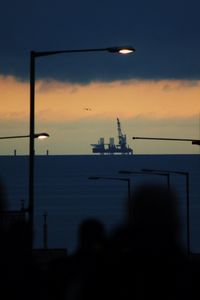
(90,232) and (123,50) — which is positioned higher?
(123,50)

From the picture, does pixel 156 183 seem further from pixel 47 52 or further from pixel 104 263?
pixel 47 52

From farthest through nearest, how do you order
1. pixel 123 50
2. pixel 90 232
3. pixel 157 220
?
pixel 123 50 → pixel 90 232 → pixel 157 220

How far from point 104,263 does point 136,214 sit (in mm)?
296

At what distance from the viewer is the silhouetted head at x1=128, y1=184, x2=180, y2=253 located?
3.52 meters

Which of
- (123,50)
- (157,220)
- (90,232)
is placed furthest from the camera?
(123,50)

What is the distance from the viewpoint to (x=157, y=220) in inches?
139

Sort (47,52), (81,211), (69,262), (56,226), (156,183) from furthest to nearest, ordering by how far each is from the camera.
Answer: (81,211), (56,226), (47,52), (69,262), (156,183)

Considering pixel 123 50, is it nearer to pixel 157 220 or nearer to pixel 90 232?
pixel 90 232

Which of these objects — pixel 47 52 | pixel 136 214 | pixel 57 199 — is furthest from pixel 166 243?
pixel 57 199

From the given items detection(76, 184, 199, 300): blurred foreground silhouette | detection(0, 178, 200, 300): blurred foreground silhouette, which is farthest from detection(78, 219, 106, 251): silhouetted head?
detection(76, 184, 199, 300): blurred foreground silhouette

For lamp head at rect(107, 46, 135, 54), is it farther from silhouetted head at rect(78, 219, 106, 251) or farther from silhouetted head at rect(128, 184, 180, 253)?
silhouetted head at rect(128, 184, 180, 253)

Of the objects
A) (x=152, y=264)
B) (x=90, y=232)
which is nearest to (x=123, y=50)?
(x=90, y=232)

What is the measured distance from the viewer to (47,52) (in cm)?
1666

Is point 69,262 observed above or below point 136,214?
below
